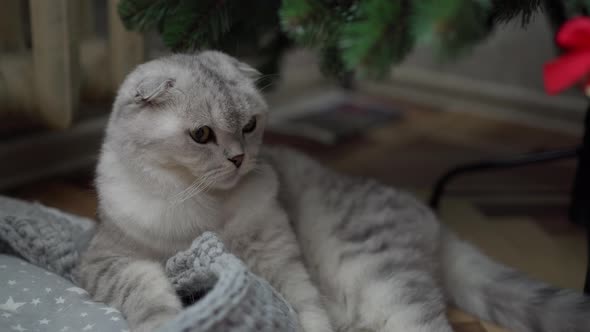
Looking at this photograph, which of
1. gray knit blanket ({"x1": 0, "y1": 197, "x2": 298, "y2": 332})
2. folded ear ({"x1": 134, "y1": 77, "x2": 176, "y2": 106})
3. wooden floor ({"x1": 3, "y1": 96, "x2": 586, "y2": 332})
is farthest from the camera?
wooden floor ({"x1": 3, "y1": 96, "x2": 586, "y2": 332})

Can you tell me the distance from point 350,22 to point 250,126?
1.04 feet

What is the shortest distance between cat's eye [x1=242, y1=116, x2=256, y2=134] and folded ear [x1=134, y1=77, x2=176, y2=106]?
16 centimetres

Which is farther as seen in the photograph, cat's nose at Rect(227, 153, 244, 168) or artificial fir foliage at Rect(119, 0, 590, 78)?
cat's nose at Rect(227, 153, 244, 168)

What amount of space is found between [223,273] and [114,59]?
93cm

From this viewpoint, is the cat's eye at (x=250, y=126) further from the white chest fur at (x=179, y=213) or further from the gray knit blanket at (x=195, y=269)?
the gray knit blanket at (x=195, y=269)

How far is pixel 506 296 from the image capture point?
1156 mm

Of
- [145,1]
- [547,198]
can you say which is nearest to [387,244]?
[145,1]

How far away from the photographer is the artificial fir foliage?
74 cm

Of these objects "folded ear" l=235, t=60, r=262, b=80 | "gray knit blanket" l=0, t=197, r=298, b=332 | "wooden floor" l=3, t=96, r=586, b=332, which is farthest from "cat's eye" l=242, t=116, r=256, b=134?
"wooden floor" l=3, t=96, r=586, b=332

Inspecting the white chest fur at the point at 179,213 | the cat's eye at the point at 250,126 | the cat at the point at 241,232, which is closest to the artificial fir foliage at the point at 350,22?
the cat at the point at 241,232

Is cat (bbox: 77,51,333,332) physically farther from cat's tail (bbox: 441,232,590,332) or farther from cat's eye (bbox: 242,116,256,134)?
cat's tail (bbox: 441,232,590,332)

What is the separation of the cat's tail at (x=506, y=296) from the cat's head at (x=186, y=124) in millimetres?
548

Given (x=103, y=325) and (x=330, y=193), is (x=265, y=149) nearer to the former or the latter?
(x=330, y=193)

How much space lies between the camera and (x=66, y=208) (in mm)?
1709
